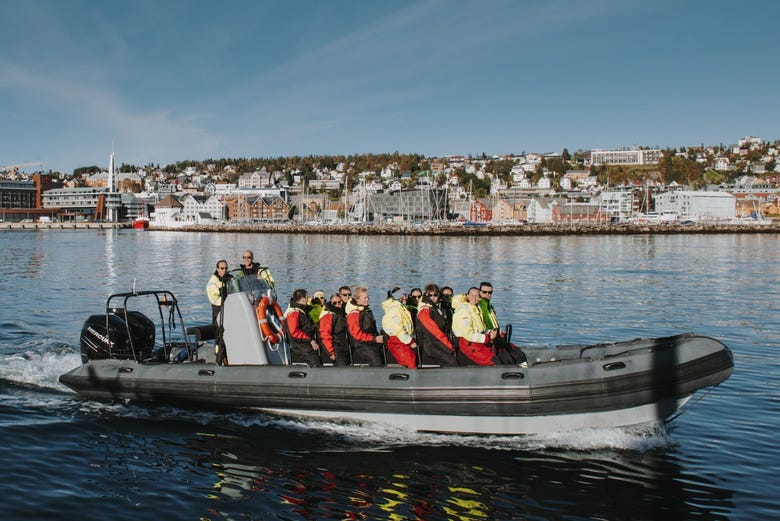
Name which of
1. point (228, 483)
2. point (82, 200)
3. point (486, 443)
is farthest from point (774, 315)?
point (82, 200)

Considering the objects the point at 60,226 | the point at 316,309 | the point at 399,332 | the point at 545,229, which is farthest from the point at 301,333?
the point at 60,226

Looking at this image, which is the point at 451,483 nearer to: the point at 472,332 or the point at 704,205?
the point at 472,332

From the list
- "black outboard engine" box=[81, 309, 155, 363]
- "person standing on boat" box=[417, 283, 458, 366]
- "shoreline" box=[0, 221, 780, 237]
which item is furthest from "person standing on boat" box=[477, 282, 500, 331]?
"shoreline" box=[0, 221, 780, 237]

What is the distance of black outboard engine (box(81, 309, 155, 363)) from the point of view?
39.2ft

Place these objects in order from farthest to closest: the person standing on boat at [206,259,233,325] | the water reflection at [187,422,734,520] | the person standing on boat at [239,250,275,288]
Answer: the person standing on boat at [206,259,233,325]
the person standing on boat at [239,250,275,288]
the water reflection at [187,422,734,520]

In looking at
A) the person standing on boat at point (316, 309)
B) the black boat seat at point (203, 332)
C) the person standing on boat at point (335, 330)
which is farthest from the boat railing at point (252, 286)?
the person standing on boat at point (335, 330)

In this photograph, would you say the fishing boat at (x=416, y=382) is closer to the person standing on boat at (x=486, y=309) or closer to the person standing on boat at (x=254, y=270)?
the person standing on boat at (x=254, y=270)

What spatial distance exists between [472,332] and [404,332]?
1008 millimetres

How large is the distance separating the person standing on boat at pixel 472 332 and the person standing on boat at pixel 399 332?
0.68 meters

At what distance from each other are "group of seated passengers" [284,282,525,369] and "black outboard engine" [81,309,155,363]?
311cm

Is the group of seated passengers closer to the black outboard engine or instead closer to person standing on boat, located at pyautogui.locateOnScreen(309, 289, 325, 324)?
person standing on boat, located at pyautogui.locateOnScreen(309, 289, 325, 324)

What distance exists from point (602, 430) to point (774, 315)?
16.7m

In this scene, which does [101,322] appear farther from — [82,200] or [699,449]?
[82,200]

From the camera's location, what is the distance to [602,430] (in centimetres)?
945
